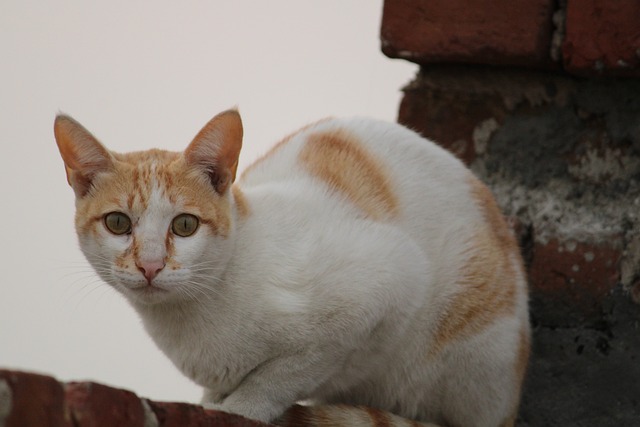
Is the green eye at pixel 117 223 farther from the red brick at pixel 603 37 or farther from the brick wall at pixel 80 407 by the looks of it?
the red brick at pixel 603 37

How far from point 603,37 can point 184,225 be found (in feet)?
3.27

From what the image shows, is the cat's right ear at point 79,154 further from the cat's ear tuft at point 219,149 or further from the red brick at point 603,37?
the red brick at point 603,37

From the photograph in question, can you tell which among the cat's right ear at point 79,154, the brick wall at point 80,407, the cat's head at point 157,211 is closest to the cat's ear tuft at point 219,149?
the cat's head at point 157,211

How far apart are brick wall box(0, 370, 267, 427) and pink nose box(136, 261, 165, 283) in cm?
38

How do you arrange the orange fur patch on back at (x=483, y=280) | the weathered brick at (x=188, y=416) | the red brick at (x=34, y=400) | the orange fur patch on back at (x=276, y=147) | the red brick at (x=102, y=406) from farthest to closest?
the orange fur patch on back at (x=276, y=147) < the orange fur patch on back at (x=483, y=280) < the weathered brick at (x=188, y=416) < the red brick at (x=102, y=406) < the red brick at (x=34, y=400)

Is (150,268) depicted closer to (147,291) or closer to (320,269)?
(147,291)

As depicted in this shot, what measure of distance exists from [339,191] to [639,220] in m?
0.67

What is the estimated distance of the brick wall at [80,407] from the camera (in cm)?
99

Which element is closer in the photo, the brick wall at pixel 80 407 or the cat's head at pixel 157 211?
the brick wall at pixel 80 407

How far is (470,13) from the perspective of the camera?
88.7 inches

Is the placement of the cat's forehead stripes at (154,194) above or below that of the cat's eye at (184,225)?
above

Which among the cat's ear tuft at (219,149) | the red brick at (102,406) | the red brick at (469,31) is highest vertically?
the red brick at (469,31)

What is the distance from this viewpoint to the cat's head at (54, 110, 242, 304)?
1.82 meters

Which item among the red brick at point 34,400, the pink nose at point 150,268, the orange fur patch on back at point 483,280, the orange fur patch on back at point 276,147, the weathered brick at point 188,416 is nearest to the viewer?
the red brick at point 34,400
